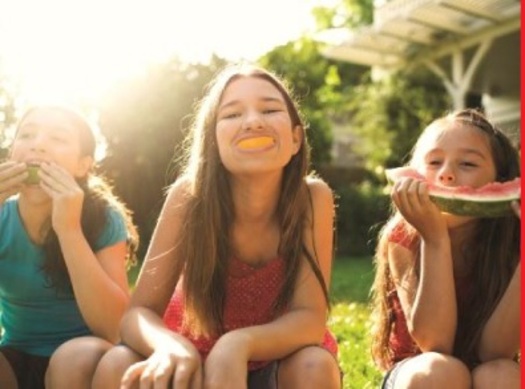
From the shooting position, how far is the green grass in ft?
14.5

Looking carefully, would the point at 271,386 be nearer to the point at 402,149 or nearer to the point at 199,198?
the point at 199,198

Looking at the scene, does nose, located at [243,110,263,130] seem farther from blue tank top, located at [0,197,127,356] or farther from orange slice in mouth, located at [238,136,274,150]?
blue tank top, located at [0,197,127,356]

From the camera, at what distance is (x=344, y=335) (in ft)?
19.9

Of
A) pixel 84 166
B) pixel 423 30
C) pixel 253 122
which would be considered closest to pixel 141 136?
pixel 423 30

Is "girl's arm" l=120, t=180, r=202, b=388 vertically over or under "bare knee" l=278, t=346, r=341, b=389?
over

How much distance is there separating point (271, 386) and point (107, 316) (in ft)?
2.60

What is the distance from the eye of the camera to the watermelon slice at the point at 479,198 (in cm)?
278

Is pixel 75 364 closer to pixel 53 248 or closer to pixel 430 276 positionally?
pixel 53 248

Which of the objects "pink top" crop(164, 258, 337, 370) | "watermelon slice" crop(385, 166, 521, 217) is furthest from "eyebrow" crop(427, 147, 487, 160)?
"pink top" crop(164, 258, 337, 370)

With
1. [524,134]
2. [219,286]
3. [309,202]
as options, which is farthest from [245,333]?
[524,134]

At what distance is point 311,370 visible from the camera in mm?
2586

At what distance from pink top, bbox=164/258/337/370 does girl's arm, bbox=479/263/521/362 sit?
25.3 inches

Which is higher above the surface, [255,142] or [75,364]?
[255,142]

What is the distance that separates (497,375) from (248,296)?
39.9 inches
